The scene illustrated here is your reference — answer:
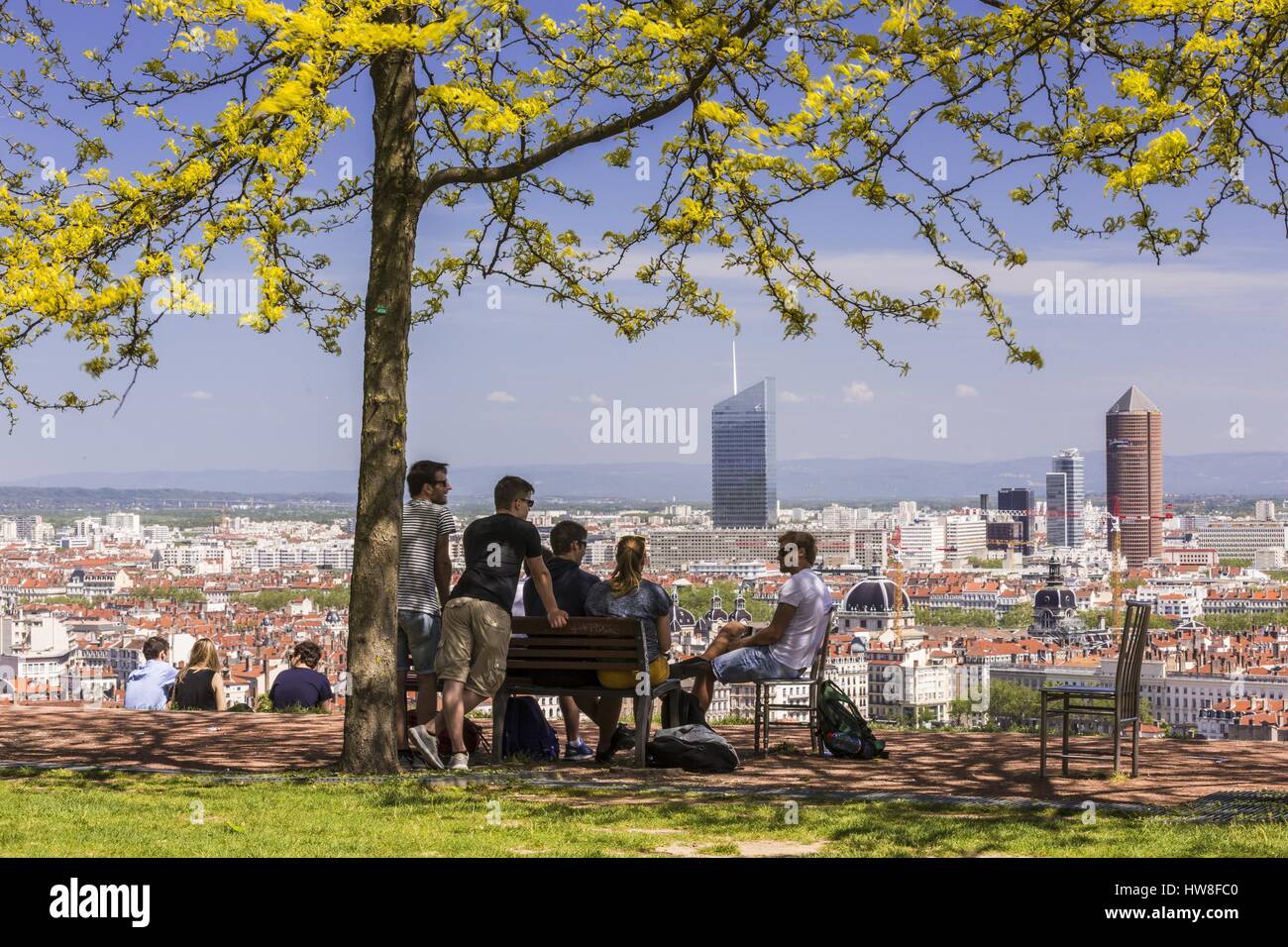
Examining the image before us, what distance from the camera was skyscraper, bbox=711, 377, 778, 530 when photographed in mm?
58513

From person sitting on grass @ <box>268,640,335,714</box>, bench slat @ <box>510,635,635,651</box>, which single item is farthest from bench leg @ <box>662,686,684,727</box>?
person sitting on grass @ <box>268,640,335,714</box>

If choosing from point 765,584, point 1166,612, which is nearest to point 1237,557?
point 1166,612

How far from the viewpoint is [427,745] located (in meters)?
9.02

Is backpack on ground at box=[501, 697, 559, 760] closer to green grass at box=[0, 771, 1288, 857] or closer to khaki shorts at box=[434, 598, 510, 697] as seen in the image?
khaki shorts at box=[434, 598, 510, 697]

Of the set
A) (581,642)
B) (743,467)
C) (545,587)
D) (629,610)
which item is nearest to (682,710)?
(629,610)

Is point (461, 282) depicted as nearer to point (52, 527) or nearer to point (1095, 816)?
point (1095, 816)

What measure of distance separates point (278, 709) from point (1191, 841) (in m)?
8.35

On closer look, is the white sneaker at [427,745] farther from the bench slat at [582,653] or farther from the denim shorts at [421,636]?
the bench slat at [582,653]

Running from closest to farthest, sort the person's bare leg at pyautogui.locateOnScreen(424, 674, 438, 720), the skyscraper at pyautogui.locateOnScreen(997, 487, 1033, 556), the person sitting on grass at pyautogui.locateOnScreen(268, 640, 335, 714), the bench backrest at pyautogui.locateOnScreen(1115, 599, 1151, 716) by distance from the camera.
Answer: the bench backrest at pyautogui.locateOnScreen(1115, 599, 1151, 716)
the person's bare leg at pyautogui.locateOnScreen(424, 674, 438, 720)
the person sitting on grass at pyautogui.locateOnScreen(268, 640, 335, 714)
the skyscraper at pyautogui.locateOnScreen(997, 487, 1033, 556)

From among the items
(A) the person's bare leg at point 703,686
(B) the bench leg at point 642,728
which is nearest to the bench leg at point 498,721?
(B) the bench leg at point 642,728

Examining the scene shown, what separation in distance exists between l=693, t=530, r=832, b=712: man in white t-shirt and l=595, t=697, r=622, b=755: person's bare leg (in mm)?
713

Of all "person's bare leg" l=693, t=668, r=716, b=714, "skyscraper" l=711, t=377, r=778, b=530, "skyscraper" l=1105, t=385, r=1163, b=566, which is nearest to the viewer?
"person's bare leg" l=693, t=668, r=716, b=714

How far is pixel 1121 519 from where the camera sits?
72.5 metres

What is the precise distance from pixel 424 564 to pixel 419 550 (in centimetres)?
10
